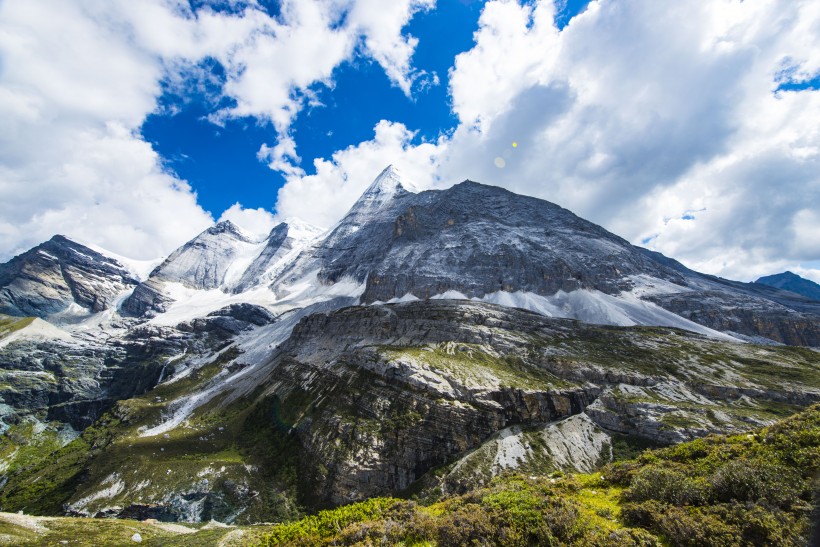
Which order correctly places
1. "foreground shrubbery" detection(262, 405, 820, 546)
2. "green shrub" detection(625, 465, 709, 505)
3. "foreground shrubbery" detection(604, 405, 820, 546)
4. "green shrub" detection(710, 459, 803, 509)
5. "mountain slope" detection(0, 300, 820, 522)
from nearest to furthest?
"foreground shrubbery" detection(604, 405, 820, 546)
"foreground shrubbery" detection(262, 405, 820, 546)
"green shrub" detection(710, 459, 803, 509)
"green shrub" detection(625, 465, 709, 505)
"mountain slope" detection(0, 300, 820, 522)

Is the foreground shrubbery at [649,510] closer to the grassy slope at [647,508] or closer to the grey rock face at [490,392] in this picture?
the grassy slope at [647,508]

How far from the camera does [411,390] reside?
354 feet

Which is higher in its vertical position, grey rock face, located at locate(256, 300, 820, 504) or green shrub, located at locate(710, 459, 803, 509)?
grey rock face, located at locate(256, 300, 820, 504)

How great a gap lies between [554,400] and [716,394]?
4913 cm

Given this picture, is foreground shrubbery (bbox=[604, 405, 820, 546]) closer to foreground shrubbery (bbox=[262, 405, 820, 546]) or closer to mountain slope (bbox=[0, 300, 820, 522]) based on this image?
foreground shrubbery (bbox=[262, 405, 820, 546])

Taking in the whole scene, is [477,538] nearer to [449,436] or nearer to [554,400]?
[449,436]

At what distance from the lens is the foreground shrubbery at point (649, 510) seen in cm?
1360

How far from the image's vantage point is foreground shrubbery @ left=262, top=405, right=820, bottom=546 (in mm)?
13602

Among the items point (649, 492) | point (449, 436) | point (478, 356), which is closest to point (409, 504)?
point (649, 492)

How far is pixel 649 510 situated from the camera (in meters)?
16.0

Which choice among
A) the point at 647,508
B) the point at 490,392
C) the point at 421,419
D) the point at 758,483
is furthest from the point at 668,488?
the point at 490,392

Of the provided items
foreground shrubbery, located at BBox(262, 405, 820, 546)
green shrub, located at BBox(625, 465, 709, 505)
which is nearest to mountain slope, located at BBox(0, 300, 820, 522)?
foreground shrubbery, located at BBox(262, 405, 820, 546)

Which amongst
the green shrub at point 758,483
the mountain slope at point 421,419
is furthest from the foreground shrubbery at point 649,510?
the mountain slope at point 421,419

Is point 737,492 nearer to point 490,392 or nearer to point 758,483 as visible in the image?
point 758,483
